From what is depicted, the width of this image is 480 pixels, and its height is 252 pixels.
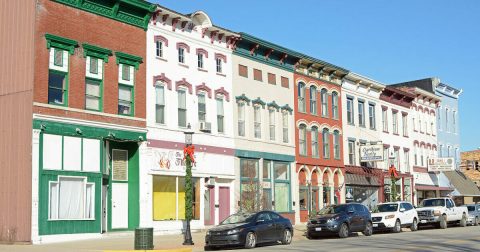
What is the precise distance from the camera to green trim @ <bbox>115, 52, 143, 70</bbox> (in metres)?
30.3

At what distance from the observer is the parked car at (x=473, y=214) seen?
42594mm

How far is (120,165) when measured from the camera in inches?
1217

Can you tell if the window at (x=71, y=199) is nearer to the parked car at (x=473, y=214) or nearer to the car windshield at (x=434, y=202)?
the car windshield at (x=434, y=202)

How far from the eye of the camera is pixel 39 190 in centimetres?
2609

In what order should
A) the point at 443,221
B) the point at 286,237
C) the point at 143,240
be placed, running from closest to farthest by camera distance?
the point at 143,240 < the point at 286,237 < the point at 443,221

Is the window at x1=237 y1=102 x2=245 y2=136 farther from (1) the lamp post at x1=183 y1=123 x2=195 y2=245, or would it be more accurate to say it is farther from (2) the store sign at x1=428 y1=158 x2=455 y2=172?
(2) the store sign at x1=428 y1=158 x2=455 y2=172

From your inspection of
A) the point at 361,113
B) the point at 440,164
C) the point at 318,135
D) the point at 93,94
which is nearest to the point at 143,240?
the point at 93,94

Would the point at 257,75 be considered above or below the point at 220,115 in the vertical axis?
above

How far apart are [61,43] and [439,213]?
2424 centimetres

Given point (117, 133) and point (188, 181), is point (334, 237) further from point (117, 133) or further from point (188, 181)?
point (117, 133)

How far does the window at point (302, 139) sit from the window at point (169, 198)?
11.1 m

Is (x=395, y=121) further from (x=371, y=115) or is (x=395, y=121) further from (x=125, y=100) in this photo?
(x=125, y=100)

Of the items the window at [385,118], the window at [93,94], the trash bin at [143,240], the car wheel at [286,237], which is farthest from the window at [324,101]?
the trash bin at [143,240]

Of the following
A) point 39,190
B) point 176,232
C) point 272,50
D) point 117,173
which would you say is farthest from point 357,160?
point 39,190
